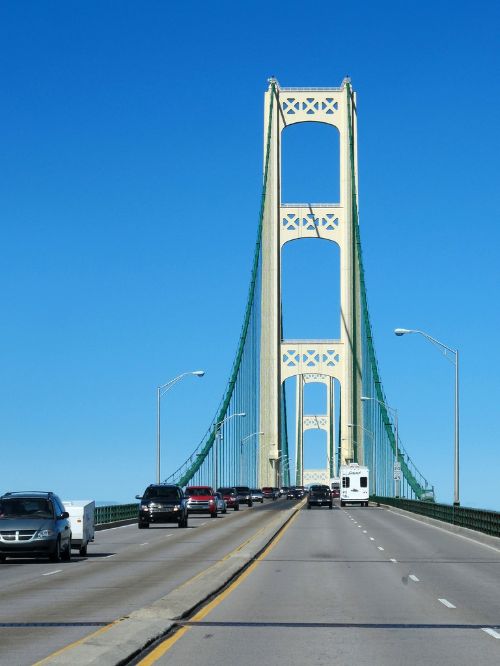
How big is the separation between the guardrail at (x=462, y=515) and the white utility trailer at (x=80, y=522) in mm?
13200

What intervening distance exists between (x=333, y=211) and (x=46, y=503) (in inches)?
3299

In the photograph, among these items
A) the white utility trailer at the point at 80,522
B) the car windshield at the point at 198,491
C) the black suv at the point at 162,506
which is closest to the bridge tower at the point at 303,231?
the car windshield at the point at 198,491

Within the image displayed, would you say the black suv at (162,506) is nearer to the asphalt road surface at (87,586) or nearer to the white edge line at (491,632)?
the asphalt road surface at (87,586)

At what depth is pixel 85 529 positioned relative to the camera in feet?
111

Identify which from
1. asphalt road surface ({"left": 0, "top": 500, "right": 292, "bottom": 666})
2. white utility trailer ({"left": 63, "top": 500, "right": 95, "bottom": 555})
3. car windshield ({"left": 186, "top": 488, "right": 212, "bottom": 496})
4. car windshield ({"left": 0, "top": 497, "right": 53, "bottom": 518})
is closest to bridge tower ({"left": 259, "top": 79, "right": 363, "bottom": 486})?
car windshield ({"left": 186, "top": 488, "right": 212, "bottom": 496})

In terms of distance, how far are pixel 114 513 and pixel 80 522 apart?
2489cm

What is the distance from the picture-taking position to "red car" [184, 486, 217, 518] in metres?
70.7

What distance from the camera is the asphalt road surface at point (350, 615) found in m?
12.8

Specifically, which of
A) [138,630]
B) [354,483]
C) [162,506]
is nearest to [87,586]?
[138,630]

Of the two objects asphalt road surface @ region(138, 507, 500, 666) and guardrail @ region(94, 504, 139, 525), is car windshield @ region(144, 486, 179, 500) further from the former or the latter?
asphalt road surface @ region(138, 507, 500, 666)

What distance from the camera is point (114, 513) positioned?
57.9 m

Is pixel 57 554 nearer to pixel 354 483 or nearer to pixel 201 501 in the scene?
pixel 201 501

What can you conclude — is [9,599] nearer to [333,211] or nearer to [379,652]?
[379,652]

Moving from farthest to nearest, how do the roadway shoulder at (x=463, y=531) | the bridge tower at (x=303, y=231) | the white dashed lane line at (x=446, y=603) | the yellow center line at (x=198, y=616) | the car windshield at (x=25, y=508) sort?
the bridge tower at (x=303, y=231) < the roadway shoulder at (x=463, y=531) < the car windshield at (x=25, y=508) < the white dashed lane line at (x=446, y=603) < the yellow center line at (x=198, y=616)
